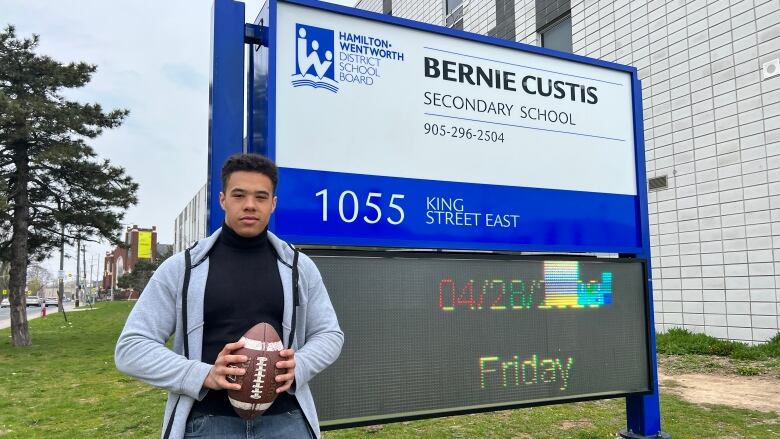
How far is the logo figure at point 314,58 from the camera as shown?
3.54 meters

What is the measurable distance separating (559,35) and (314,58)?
12.5 meters

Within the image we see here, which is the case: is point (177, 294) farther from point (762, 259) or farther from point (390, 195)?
point (762, 259)

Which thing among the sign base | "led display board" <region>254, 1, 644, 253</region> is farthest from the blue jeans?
the sign base

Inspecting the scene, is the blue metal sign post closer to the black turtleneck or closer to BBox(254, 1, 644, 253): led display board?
BBox(254, 1, 644, 253): led display board

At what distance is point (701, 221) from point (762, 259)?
129 cm

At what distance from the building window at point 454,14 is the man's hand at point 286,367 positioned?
17932 mm

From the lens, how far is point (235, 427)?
72.6 inches

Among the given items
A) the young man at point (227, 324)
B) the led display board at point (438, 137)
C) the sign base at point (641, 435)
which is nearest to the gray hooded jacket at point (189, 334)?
the young man at point (227, 324)

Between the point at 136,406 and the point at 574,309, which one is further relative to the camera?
the point at 136,406

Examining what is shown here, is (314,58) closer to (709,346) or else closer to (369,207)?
(369,207)

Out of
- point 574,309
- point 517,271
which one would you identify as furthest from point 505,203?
point 574,309

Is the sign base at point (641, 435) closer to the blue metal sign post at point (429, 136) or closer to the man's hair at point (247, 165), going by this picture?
the blue metal sign post at point (429, 136)

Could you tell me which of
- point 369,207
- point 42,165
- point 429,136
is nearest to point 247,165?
point 369,207

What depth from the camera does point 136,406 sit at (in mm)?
7430
